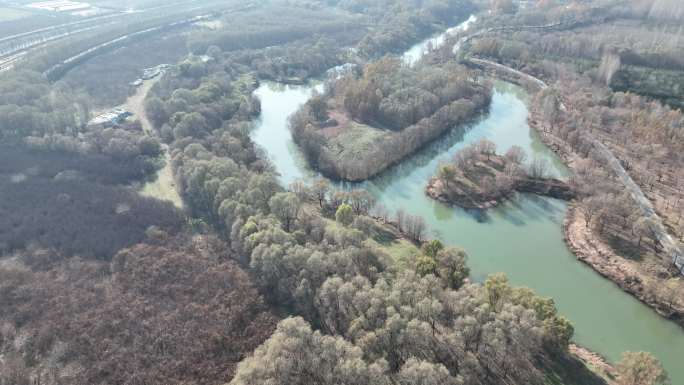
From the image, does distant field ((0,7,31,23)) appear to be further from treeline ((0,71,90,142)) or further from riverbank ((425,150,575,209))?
riverbank ((425,150,575,209))

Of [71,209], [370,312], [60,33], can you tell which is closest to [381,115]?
[71,209]

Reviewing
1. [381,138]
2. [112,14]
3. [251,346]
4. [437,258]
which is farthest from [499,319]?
[112,14]

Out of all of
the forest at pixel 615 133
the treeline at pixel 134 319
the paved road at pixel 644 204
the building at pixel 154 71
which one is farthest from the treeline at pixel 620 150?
the building at pixel 154 71

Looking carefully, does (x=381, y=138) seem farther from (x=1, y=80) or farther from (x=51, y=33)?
(x=51, y=33)

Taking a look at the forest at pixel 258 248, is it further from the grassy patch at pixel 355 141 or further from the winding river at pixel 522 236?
the winding river at pixel 522 236

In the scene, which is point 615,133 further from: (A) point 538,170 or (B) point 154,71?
(B) point 154,71

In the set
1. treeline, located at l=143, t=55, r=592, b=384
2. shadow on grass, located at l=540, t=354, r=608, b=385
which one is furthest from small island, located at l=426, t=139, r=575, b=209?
shadow on grass, located at l=540, t=354, r=608, b=385

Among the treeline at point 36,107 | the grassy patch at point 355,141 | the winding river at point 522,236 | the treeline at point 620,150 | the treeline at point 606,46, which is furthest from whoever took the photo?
the treeline at point 606,46
